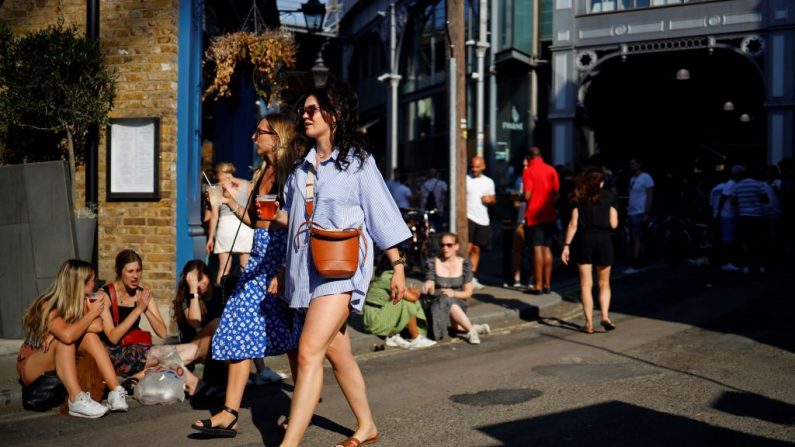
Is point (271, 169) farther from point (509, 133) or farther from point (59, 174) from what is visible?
point (509, 133)

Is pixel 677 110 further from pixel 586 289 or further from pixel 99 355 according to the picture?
pixel 99 355

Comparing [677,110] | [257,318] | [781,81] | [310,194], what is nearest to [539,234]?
[257,318]

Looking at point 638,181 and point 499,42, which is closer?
point 638,181

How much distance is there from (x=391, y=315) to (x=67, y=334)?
355 cm

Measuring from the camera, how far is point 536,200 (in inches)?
495

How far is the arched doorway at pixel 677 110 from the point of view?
2498 centimetres

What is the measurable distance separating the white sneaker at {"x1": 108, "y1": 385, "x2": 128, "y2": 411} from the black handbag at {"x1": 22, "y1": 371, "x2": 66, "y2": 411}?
0.36m

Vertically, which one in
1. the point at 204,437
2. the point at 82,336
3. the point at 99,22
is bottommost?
the point at 204,437

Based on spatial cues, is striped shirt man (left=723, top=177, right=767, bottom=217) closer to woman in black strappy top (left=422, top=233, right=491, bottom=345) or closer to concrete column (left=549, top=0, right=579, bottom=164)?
woman in black strappy top (left=422, top=233, right=491, bottom=345)

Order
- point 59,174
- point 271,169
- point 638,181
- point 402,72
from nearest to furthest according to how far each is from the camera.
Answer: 1. point 271,169
2. point 59,174
3. point 638,181
4. point 402,72

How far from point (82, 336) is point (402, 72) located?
27.0m

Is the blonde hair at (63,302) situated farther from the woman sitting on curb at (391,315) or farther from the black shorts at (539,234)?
the black shorts at (539,234)

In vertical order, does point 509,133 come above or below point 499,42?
below

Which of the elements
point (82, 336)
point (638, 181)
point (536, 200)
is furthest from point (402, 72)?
point (82, 336)
